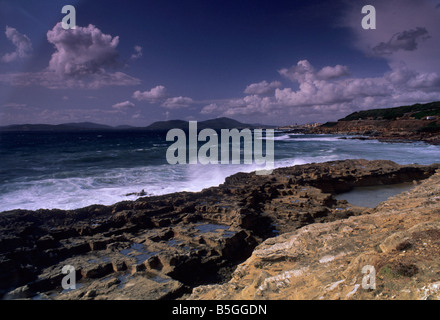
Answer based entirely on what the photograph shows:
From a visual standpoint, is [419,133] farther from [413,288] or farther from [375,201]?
[413,288]

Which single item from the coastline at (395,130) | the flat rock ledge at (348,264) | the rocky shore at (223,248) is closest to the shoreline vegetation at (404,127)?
the coastline at (395,130)

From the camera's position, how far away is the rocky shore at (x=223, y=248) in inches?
159

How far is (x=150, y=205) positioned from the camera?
11.4 meters

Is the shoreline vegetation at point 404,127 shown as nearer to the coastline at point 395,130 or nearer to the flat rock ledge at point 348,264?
the coastline at point 395,130

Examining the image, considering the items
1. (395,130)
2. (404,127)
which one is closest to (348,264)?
(395,130)

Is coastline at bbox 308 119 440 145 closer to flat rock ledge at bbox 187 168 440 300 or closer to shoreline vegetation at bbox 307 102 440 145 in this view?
shoreline vegetation at bbox 307 102 440 145

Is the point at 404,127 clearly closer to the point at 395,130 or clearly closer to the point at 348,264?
the point at 395,130

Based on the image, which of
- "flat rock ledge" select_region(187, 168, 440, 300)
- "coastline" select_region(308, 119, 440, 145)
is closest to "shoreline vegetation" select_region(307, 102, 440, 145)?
"coastline" select_region(308, 119, 440, 145)

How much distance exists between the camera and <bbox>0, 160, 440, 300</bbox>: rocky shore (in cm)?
403

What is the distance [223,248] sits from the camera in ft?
26.2

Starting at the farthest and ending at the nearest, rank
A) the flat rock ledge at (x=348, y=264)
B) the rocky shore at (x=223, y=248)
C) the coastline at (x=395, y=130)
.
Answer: the coastline at (x=395, y=130) → the rocky shore at (x=223, y=248) → the flat rock ledge at (x=348, y=264)
